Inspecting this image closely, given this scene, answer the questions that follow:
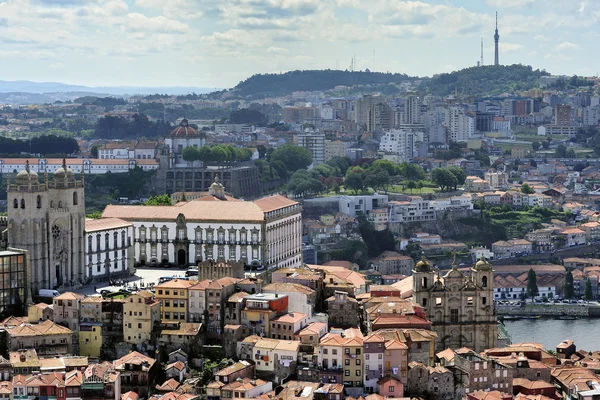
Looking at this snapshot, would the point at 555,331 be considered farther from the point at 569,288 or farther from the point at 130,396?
the point at 130,396

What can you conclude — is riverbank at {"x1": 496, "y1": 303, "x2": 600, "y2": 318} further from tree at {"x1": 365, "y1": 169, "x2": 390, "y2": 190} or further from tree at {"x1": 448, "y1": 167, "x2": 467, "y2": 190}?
tree at {"x1": 448, "y1": 167, "x2": 467, "y2": 190}

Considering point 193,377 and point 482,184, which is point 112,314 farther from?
point 482,184

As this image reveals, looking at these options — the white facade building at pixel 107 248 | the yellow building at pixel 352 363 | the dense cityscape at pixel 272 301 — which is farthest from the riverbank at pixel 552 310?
the yellow building at pixel 352 363

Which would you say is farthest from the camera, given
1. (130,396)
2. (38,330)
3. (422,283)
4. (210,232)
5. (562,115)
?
(562,115)

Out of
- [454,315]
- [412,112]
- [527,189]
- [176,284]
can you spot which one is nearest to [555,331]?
[454,315]

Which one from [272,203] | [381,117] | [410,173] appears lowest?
[410,173]
